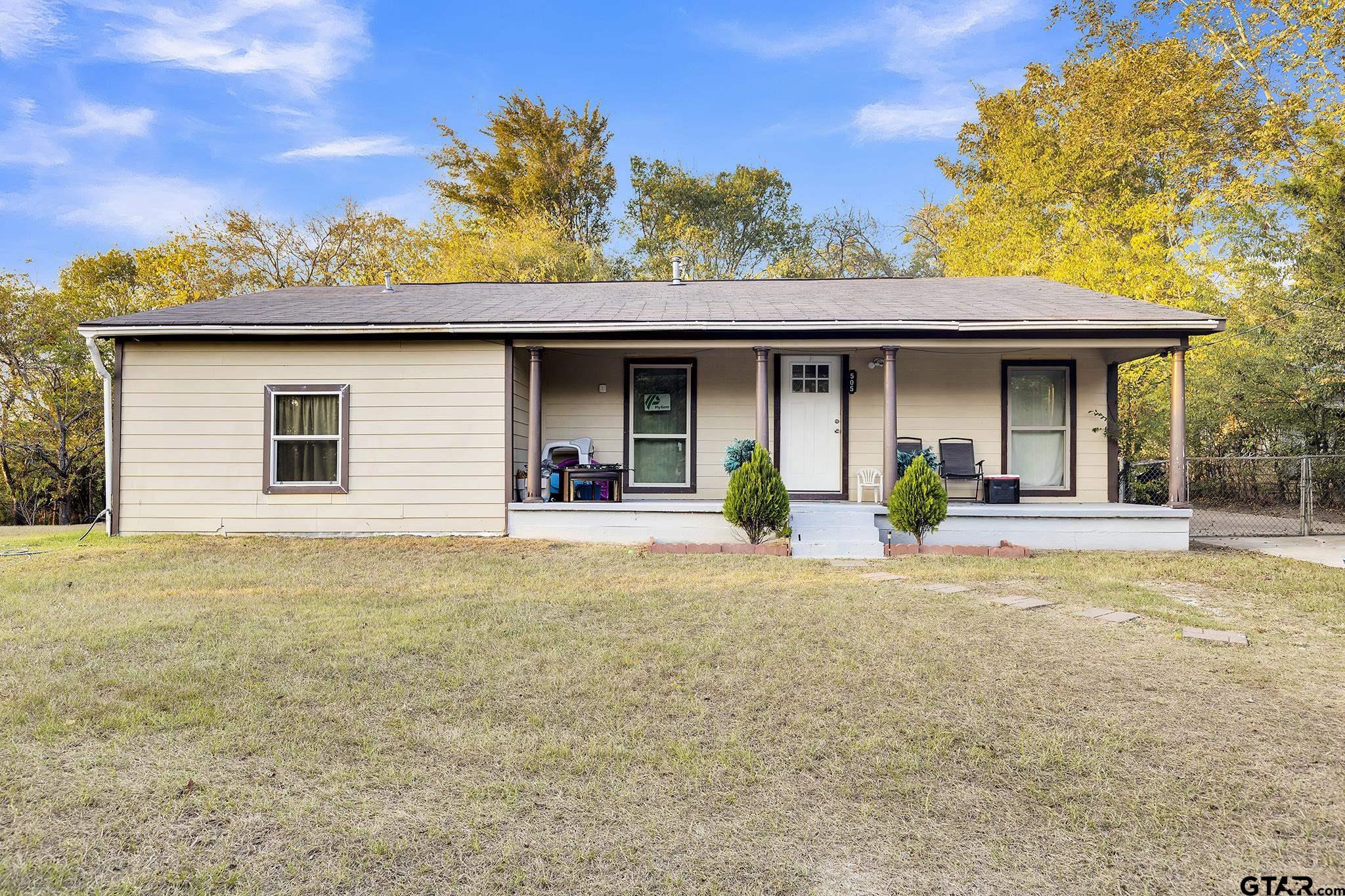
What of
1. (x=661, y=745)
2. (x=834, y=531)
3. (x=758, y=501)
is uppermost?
(x=758, y=501)

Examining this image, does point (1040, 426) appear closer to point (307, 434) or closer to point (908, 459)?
point (908, 459)

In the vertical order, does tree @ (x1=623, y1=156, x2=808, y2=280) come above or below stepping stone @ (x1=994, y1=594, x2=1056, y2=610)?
above

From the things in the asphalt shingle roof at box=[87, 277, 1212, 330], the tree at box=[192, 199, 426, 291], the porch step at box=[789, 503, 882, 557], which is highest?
the tree at box=[192, 199, 426, 291]

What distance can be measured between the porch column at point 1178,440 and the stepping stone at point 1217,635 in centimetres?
438

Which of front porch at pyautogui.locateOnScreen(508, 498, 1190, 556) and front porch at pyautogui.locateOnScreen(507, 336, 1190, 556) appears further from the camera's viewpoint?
front porch at pyautogui.locateOnScreen(507, 336, 1190, 556)

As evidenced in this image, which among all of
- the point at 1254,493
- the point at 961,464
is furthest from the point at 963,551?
the point at 1254,493

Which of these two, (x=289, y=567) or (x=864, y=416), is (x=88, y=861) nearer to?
(x=289, y=567)

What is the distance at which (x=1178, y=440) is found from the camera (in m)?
8.30

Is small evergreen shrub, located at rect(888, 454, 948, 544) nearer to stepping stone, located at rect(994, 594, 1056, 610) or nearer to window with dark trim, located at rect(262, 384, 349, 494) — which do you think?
stepping stone, located at rect(994, 594, 1056, 610)

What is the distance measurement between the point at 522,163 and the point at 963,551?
20.5m

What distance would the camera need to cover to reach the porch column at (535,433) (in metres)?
8.61

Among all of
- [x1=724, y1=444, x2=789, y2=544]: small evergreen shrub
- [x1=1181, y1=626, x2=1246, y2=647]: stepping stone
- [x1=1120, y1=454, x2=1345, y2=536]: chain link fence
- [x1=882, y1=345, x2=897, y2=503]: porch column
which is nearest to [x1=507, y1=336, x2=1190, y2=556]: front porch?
[x1=882, y1=345, x2=897, y2=503]: porch column

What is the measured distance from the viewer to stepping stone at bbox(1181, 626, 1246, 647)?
4.18 m

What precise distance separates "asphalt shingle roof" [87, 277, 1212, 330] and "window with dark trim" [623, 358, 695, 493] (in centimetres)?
92
